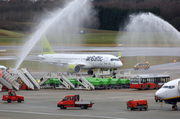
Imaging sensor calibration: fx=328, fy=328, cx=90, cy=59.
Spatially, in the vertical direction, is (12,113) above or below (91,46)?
below

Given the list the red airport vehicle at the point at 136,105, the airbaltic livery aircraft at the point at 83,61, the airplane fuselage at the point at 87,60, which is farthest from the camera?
the airbaltic livery aircraft at the point at 83,61

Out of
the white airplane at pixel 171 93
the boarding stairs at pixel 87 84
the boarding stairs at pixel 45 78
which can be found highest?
the boarding stairs at pixel 45 78

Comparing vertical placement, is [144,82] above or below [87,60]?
below

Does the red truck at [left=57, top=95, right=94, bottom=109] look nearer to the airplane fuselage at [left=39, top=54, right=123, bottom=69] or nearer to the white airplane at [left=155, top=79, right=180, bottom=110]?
the white airplane at [left=155, top=79, right=180, bottom=110]

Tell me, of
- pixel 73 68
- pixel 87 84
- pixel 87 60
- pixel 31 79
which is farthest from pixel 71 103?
pixel 87 60

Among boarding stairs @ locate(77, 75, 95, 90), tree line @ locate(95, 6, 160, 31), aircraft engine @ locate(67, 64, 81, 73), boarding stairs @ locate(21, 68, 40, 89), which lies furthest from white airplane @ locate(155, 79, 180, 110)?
tree line @ locate(95, 6, 160, 31)

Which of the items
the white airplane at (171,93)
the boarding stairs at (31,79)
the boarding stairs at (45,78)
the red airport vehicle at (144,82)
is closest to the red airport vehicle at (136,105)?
the white airplane at (171,93)

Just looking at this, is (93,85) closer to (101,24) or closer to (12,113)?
(12,113)

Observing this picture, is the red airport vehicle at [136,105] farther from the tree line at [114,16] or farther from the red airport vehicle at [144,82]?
the tree line at [114,16]

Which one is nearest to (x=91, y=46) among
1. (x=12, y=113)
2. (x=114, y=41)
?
(x=114, y=41)

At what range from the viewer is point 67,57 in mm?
86250

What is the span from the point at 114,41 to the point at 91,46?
15184 millimetres

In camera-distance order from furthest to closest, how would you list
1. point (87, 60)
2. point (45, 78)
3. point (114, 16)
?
→ point (114, 16) < point (87, 60) < point (45, 78)

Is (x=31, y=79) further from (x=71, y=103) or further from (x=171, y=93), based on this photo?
(x=171, y=93)
